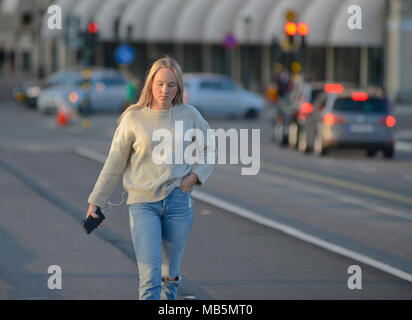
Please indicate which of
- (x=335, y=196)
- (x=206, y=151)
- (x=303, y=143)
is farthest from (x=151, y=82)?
(x=303, y=143)

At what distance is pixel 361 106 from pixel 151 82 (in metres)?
18.5

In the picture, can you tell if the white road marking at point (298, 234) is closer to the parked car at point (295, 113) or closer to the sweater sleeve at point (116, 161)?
the sweater sleeve at point (116, 161)

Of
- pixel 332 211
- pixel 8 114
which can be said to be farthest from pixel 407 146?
pixel 8 114

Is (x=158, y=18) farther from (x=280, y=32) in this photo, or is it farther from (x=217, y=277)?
(x=217, y=277)

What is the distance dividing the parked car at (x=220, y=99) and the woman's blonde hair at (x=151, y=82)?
32.9 meters

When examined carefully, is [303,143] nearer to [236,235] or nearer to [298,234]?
[298,234]

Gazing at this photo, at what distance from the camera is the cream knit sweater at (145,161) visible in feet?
21.5

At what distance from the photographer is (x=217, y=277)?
9305 mm

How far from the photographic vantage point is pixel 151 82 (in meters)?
6.57

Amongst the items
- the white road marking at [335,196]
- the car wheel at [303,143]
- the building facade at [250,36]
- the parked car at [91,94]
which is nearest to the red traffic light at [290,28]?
the car wheel at [303,143]

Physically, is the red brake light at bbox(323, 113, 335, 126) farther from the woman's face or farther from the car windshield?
the woman's face

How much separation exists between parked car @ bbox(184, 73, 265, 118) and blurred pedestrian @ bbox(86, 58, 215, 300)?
108ft
